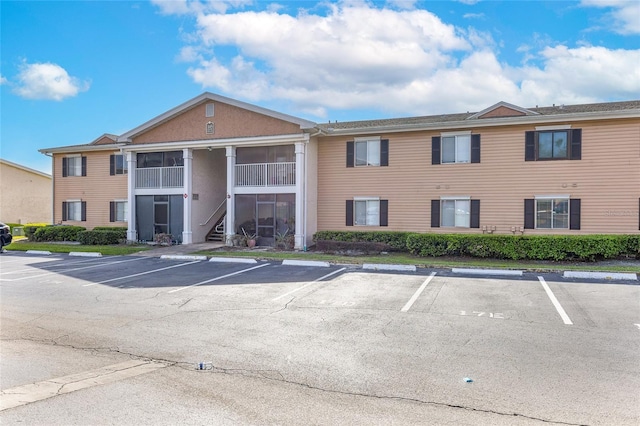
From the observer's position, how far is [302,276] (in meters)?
14.0

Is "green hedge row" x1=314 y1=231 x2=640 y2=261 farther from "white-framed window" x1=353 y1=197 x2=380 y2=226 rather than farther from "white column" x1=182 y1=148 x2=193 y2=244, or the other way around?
"white column" x1=182 y1=148 x2=193 y2=244

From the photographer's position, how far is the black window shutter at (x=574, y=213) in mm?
18375

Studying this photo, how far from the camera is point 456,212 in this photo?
66.2 ft

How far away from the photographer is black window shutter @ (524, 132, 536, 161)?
18.9 meters

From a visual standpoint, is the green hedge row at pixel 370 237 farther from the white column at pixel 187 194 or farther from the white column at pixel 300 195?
the white column at pixel 187 194

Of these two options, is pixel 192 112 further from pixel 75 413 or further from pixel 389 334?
pixel 75 413

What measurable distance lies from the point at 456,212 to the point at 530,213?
2.89 metres

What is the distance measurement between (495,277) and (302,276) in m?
5.61

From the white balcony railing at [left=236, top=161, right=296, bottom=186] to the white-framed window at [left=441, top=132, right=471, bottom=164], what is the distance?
6840 mm

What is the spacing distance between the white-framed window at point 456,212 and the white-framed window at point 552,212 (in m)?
2.66

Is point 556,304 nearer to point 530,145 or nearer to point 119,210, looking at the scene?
point 530,145

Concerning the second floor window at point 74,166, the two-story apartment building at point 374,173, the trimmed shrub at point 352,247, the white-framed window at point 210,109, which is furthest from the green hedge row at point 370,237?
the second floor window at point 74,166

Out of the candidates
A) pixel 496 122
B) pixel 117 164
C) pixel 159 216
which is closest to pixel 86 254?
pixel 159 216

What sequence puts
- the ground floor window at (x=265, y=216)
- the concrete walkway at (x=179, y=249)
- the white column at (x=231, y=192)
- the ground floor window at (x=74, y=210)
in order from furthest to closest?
the ground floor window at (x=74, y=210), the white column at (x=231, y=192), the ground floor window at (x=265, y=216), the concrete walkway at (x=179, y=249)
